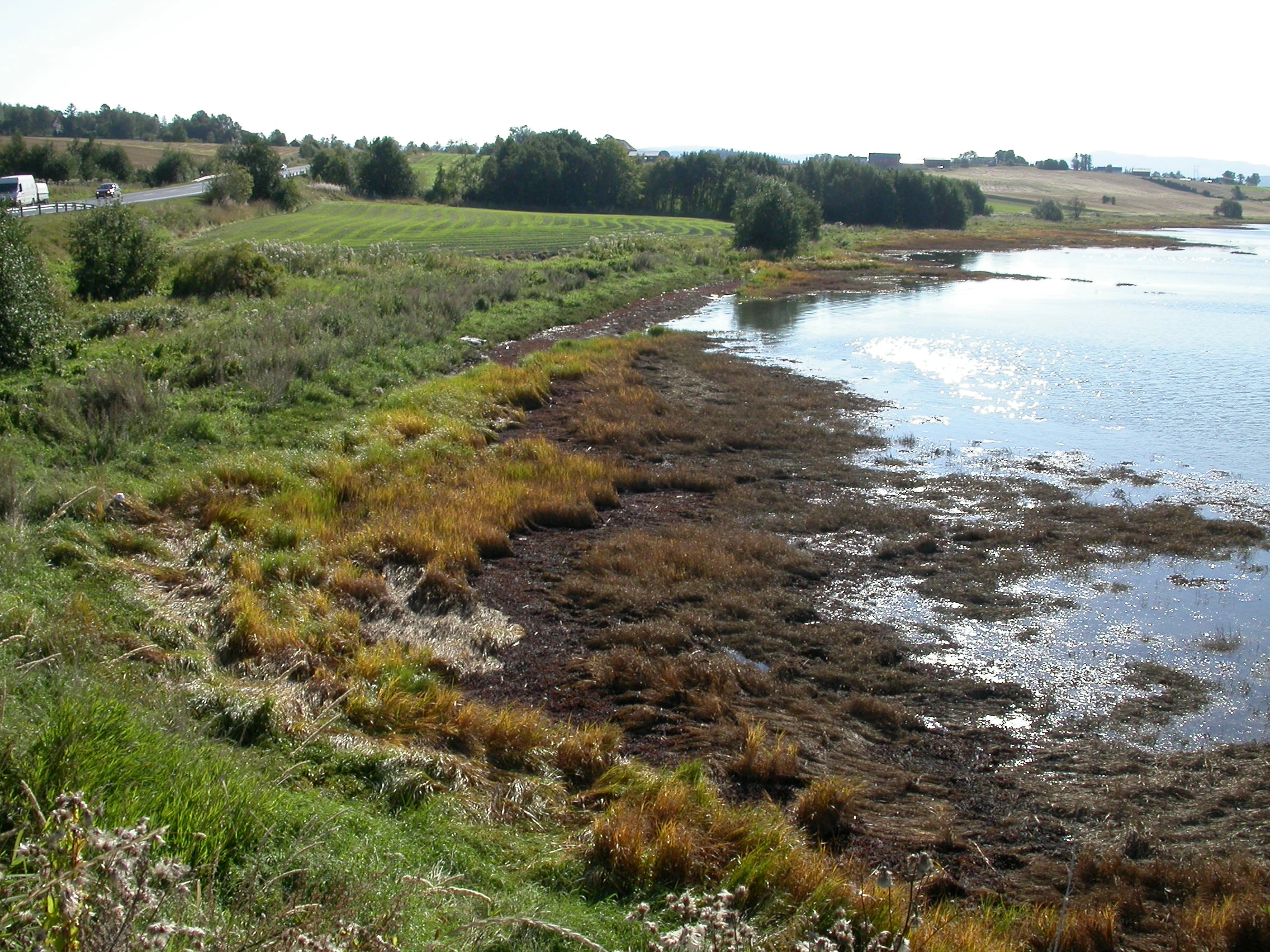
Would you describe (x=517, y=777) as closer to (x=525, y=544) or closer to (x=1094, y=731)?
(x=1094, y=731)

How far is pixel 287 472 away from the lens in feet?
39.9

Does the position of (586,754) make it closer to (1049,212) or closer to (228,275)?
(228,275)

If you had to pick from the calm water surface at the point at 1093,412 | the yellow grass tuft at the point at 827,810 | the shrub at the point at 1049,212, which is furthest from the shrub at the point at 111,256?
the shrub at the point at 1049,212

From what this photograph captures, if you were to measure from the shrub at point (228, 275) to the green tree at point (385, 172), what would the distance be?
6174 cm

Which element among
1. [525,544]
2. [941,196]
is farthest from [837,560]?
[941,196]

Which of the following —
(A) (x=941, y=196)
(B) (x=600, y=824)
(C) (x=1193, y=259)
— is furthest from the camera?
(A) (x=941, y=196)

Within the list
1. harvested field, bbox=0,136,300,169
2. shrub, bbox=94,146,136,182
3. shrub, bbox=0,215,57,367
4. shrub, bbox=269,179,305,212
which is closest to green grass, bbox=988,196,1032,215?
shrub, bbox=269,179,305,212

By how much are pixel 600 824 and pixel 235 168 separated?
58.4 meters

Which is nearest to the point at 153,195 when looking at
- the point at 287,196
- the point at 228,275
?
the point at 287,196

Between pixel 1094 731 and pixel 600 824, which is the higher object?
pixel 600 824

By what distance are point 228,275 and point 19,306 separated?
1209 cm

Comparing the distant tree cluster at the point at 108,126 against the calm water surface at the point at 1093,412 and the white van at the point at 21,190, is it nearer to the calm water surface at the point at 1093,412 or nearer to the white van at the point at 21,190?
the white van at the point at 21,190

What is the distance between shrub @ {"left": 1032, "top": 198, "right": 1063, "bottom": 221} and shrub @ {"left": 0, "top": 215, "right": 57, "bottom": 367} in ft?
361

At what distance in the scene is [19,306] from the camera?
15.1 metres
